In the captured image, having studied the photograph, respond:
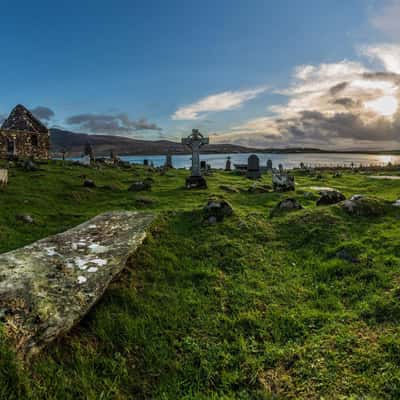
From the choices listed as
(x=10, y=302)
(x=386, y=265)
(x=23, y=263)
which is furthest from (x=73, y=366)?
(x=386, y=265)

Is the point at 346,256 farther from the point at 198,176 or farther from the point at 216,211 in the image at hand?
the point at 198,176

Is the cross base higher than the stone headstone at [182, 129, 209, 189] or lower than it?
lower

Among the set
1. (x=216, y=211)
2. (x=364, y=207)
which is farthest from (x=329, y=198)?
(x=216, y=211)

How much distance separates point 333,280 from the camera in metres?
5.55

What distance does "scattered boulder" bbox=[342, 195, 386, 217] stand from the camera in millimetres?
8703

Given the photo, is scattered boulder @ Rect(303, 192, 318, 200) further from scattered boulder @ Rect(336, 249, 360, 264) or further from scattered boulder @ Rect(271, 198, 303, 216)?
scattered boulder @ Rect(336, 249, 360, 264)

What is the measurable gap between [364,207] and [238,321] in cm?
668

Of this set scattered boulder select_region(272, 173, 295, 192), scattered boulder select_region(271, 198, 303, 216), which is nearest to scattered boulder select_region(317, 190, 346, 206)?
scattered boulder select_region(271, 198, 303, 216)

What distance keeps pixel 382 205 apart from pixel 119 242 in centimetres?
841

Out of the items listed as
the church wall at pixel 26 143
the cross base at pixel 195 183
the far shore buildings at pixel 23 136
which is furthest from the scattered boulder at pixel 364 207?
the church wall at pixel 26 143

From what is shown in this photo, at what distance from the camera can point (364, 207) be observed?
8.86 meters

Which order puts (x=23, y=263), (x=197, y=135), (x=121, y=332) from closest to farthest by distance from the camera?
(x=121, y=332)
(x=23, y=263)
(x=197, y=135)

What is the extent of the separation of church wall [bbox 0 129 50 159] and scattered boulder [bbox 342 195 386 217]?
29.6 metres

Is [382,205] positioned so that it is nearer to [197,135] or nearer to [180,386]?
[180,386]
